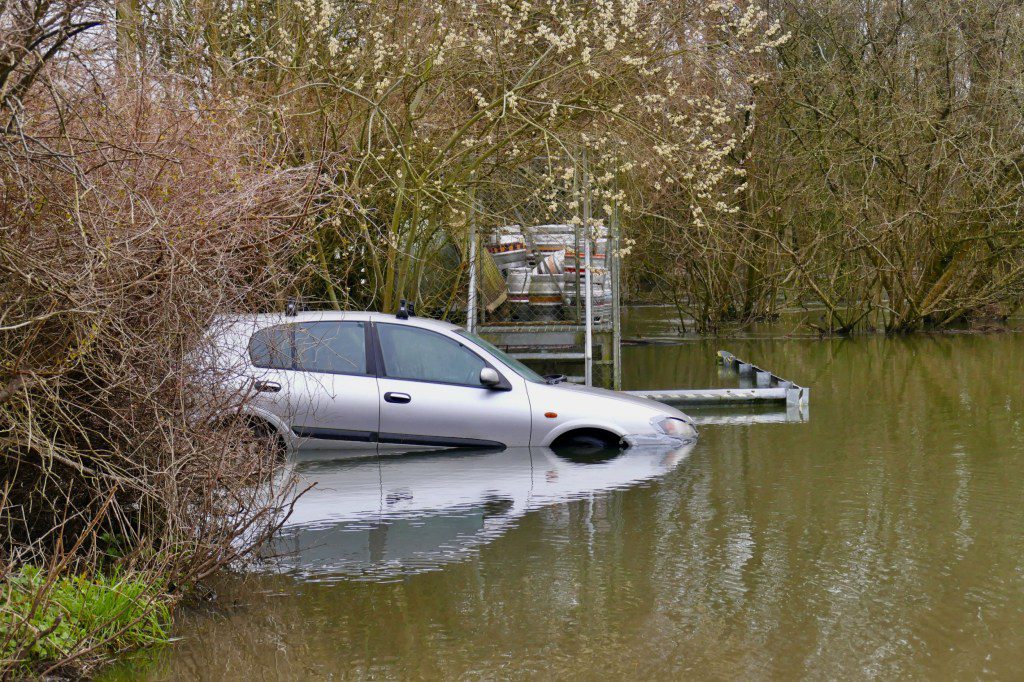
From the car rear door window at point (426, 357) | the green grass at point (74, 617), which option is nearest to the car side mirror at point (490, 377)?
the car rear door window at point (426, 357)

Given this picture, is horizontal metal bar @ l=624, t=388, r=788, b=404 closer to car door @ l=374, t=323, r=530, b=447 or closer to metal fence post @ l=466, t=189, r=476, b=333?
metal fence post @ l=466, t=189, r=476, b=333

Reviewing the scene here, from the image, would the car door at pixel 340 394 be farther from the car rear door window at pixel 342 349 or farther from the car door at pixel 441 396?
the car door at pixel 441 396

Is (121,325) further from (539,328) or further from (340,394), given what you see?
(539,328)

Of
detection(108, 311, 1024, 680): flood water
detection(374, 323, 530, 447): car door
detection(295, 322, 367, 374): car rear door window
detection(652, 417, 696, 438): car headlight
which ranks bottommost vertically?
detection(108, 311, 1024, 680): flood water

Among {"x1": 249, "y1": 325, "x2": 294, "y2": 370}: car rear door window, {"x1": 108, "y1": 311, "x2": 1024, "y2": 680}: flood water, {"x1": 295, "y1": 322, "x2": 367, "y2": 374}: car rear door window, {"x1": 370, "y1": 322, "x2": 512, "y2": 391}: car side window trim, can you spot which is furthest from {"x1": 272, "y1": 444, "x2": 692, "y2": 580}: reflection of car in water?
{"x1": 249, "y1": 325, "x2": 294, "y2": 370}: car rear door window

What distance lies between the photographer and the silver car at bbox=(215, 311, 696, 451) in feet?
38.1

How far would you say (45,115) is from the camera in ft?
22.5

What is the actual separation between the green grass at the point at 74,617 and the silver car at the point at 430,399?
5.30 metres

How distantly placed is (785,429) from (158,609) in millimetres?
8800

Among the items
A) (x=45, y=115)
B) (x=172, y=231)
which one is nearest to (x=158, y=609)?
(x=172, y=231)

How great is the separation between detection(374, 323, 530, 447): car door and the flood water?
0.88 feet

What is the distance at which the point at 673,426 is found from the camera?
12156 mm

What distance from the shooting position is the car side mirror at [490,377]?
1166cm

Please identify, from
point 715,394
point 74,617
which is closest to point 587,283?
point 715,394
